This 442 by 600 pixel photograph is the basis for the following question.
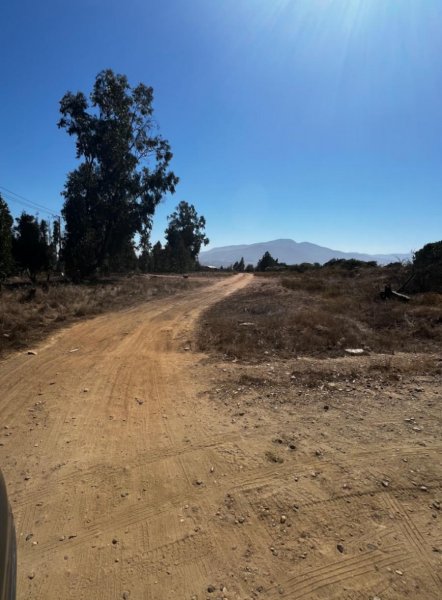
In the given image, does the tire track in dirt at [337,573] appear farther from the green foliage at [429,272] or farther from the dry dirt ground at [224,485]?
the green foliage at [429,272]

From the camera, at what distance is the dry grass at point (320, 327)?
9406 mm

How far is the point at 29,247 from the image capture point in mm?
29234

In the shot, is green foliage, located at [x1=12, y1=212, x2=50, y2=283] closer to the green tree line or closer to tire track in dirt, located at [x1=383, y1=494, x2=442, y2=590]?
the green tree line

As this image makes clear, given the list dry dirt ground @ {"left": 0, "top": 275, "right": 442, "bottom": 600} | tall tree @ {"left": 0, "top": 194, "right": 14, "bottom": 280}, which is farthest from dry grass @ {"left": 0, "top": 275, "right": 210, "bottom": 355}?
tall tree @ {"left": 0, "top": 194, "right": 14, "bottom": 280}

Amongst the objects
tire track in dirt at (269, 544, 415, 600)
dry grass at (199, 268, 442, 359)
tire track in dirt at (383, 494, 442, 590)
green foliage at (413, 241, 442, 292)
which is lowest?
tire track in dirt at (269, 544, 415, 600)

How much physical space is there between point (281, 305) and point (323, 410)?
411 inches

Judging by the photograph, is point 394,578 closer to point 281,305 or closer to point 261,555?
point 261,555

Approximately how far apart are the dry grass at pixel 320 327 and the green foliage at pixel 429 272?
5539 millimetres

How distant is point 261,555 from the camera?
2.98 meters

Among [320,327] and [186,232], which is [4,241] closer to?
[320,327]

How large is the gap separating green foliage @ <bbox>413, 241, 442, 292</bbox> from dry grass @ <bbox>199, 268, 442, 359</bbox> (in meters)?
5.54

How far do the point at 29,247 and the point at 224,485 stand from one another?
30148 mm

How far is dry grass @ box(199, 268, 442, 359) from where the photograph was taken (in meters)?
9.41

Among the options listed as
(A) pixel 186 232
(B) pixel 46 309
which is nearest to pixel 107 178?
(B) pixel 46 309
